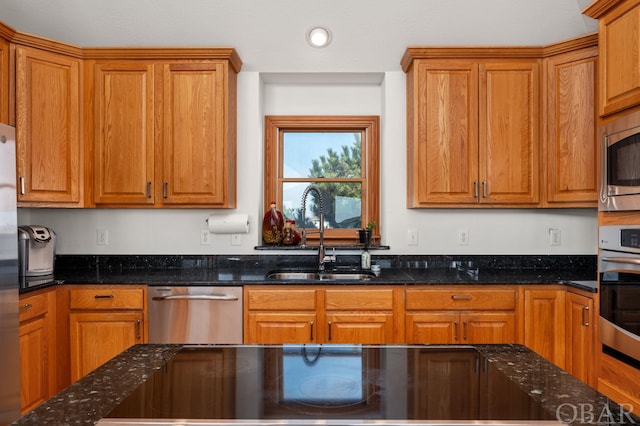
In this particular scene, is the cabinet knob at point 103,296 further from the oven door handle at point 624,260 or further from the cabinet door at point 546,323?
the oven door handle at point 624,260

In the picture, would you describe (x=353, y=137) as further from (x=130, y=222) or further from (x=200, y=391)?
(x=200, y=391)

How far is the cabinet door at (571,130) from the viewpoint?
2.89 metres

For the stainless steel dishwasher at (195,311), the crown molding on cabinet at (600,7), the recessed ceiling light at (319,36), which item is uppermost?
the recessed ceiling light at (319,36)

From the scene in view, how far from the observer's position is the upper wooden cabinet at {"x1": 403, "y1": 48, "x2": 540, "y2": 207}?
9.91 ft

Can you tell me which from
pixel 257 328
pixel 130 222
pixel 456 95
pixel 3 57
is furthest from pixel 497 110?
pixel 3 57

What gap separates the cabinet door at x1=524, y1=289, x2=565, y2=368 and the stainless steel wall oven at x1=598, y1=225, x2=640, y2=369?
44 cm

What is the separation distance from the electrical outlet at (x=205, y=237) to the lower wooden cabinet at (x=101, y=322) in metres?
0.70

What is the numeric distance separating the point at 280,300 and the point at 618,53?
217 centimetres

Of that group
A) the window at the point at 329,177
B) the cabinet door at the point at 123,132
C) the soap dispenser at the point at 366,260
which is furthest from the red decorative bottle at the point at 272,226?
the cabinet door at the point at 123,132

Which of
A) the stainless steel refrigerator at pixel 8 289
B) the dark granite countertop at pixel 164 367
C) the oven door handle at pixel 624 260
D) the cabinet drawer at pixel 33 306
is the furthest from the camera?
the cabinet drawer at pixel 33 306

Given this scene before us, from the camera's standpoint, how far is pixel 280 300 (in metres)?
2.73

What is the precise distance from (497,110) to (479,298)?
49.0 inches

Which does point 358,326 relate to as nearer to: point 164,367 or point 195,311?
point 195,311

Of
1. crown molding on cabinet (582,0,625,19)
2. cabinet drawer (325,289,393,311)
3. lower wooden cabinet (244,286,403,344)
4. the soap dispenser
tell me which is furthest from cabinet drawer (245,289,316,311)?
crown molding on cabinet (582,0,625,19)
